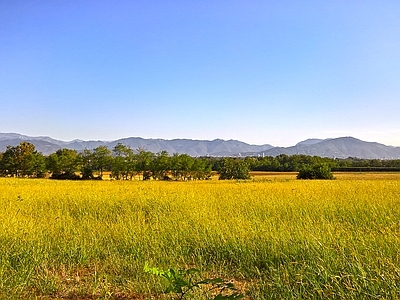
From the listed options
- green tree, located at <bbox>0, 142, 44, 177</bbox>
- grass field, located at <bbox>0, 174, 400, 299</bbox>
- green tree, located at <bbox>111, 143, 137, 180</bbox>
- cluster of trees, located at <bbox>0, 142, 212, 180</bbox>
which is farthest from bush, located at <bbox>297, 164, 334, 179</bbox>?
green tree, located at <bbox>0, 142, 44, 177</bbox>

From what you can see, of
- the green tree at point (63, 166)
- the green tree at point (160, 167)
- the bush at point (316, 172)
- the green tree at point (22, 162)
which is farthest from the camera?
the green tree at point (22, 162)

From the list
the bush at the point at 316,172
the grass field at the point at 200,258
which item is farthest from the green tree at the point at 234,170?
the grass field at the point at 200,258

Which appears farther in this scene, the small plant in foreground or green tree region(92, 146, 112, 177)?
green tree region(92, 146, 112, 177)

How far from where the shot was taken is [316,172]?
58062 mm

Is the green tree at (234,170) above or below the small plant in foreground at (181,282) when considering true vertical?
below

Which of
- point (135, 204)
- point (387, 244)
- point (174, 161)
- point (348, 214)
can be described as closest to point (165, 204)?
point (135, 204)

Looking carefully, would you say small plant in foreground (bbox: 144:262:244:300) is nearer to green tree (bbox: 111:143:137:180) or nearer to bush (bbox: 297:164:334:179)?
bush (bbox: 297:164:334:179)

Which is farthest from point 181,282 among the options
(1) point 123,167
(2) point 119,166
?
(2) point 119,166

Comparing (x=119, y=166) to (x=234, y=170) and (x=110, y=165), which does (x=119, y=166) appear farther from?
(x=234, y=170)

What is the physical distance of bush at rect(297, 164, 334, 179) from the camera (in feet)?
187

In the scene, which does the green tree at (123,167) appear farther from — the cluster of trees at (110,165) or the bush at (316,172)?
the bush at (316,172)

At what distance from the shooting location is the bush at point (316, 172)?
2242 inches

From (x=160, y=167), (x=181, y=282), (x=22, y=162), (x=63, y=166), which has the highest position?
(x=181, y=282)

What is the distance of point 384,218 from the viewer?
29.4 ft
